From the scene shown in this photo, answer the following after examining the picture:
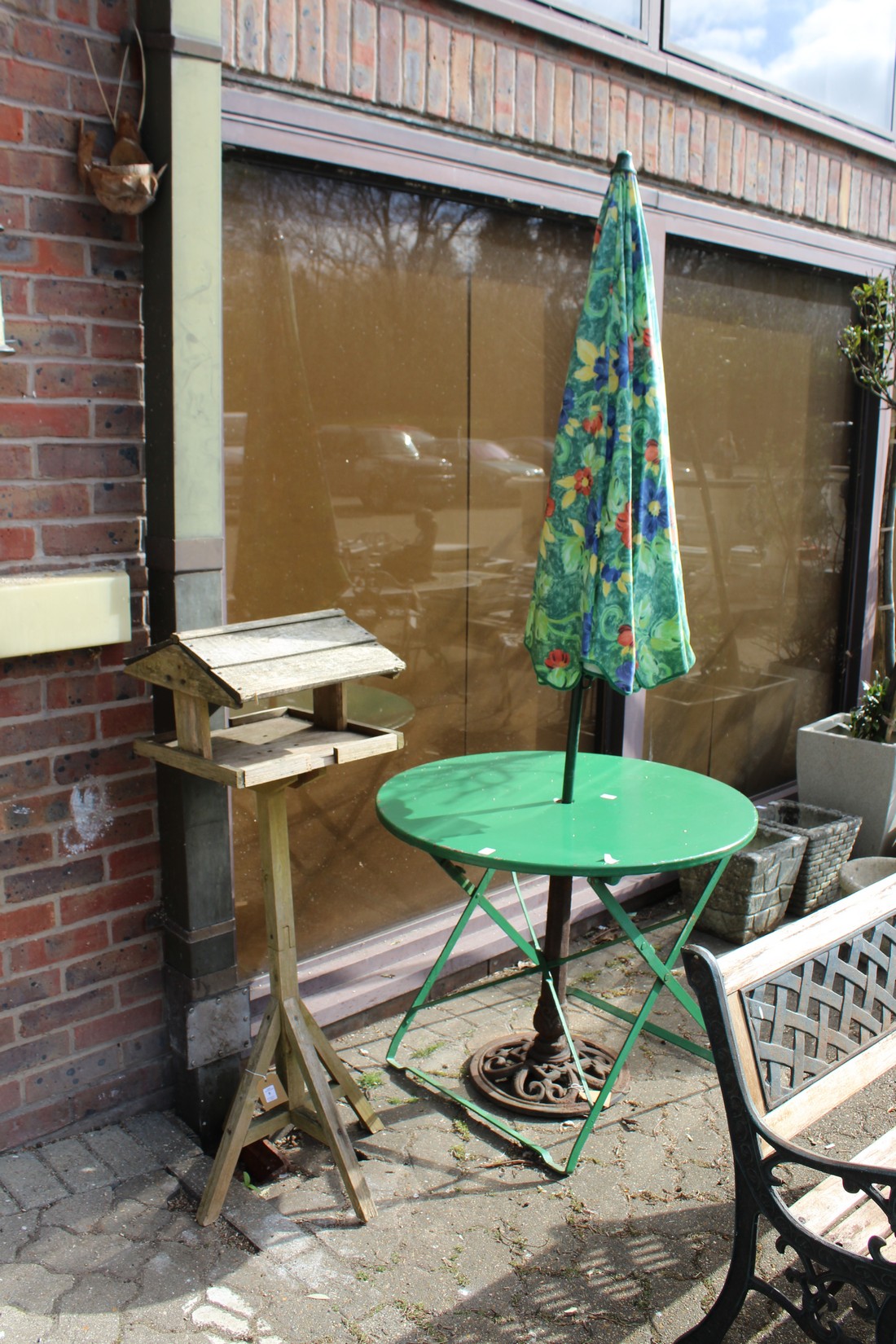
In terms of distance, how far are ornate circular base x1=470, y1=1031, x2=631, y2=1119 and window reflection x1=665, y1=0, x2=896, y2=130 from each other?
383cm

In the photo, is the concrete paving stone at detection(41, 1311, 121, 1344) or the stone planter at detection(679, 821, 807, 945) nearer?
the concrete paving stone at detection(41, 1311, 121, 1344)

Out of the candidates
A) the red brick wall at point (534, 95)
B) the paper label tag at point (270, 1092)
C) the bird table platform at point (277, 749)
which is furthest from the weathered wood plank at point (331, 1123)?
the red brick wall at point (534, 95)

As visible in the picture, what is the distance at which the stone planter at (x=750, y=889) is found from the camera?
14.7 feet

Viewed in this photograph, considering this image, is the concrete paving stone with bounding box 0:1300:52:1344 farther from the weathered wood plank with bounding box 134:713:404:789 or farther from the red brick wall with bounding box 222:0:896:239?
the red brick wall with bounding box 222:0:896:239

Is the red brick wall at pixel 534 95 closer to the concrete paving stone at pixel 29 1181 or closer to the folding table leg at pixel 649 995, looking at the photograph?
the folding table leg at pixel 649 995

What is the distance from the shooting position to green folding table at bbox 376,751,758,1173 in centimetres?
284

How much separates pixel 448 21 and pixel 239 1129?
3.38 m

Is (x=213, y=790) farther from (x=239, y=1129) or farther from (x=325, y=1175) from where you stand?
(x=325, y=1175)

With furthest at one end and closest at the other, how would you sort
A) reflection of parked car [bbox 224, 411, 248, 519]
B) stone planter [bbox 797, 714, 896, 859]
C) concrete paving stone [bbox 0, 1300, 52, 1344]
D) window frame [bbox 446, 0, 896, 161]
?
stone planter [bbox 797, 714, 896, 859] → window frame [bbox 446, 0, 896, 161] → reflection of parked car [bbox 224, 411, 248, 519] → concrete paving stone [bbox 0, 1300, 52, 1344]

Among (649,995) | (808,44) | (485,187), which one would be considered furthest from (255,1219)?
(808,44)

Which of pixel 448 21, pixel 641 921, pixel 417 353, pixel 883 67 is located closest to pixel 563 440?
pixel 417 353

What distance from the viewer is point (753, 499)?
216 inches

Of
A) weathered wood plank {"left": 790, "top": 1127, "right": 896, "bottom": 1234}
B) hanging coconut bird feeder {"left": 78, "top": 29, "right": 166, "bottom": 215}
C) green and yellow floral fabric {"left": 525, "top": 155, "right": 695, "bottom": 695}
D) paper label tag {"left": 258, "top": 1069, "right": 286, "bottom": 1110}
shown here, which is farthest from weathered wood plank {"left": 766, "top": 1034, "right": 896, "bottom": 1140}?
hanging coconut bird feeder {"left": 78, "top": 29, "right": 166, "bottom": 215}

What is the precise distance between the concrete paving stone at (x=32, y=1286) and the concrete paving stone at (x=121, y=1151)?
14.5 inches
